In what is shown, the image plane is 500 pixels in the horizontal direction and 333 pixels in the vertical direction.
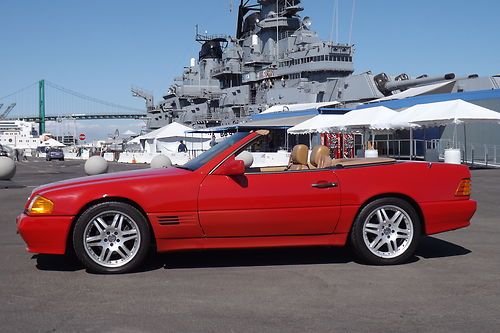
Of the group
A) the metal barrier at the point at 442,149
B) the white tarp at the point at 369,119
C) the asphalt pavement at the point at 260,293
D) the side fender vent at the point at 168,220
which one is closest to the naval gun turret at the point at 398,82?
the metal barrier at the point at 442,149

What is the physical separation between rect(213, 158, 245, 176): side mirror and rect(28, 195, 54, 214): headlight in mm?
1574

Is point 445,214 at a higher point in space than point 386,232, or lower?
higher

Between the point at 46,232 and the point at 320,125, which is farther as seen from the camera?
the point at 320,125

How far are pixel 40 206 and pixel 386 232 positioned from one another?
3387 mm

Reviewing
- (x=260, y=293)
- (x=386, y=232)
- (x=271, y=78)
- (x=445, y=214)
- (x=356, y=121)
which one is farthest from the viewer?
(x=271, y=78)

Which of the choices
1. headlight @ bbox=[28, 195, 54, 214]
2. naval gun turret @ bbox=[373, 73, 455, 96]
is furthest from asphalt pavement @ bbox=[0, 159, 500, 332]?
naval gun turret @ bbox=[373, 73, 455, 96]

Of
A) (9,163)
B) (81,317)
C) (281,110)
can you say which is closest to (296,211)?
(81,317)

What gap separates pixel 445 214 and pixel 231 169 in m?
2.29

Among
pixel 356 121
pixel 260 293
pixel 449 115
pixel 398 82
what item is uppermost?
pixel 398 82

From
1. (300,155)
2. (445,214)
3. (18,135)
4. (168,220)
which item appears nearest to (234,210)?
(168,220)

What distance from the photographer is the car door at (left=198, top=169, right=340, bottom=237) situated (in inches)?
205

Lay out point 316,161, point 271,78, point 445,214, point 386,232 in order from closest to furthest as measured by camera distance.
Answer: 1. point 386,232
2. point 445,214
3. point 316,161
4. point 271,78

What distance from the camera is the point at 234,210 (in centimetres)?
521

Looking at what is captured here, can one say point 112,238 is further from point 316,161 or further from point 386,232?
point 386,232
